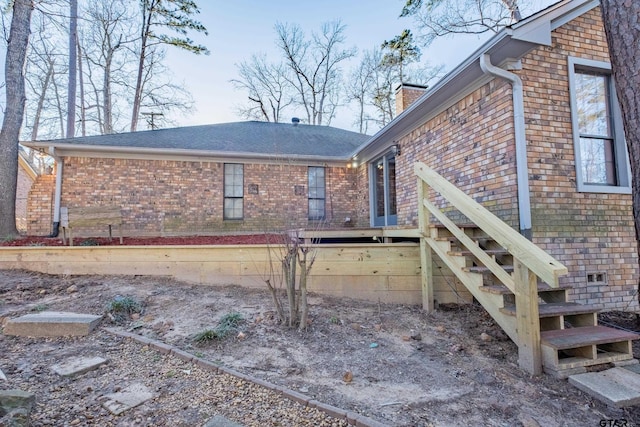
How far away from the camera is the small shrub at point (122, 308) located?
324cm

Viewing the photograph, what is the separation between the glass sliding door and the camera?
7.21 metres

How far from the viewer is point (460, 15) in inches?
413

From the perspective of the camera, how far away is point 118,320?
3.16 meters

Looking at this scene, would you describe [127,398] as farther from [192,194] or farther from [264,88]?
[264,88]

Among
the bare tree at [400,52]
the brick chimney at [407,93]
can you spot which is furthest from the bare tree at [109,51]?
the brick chimney at [407,93]

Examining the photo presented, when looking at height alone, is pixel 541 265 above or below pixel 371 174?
below

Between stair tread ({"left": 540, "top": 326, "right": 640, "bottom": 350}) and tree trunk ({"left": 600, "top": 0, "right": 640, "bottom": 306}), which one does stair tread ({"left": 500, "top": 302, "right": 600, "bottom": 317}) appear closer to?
stair tread ({"left": 540, "top": 326, "right": 640, "bottom": 350})

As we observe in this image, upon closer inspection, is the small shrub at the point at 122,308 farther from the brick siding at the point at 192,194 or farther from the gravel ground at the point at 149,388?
the brick siding at the point at 192,194

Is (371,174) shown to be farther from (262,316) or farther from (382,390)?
(382,390)

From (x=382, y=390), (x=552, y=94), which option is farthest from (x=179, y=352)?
(x=552, y=94)

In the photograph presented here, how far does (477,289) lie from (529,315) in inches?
24.8

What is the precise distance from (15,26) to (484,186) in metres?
10.5

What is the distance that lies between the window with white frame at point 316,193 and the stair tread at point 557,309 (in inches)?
255

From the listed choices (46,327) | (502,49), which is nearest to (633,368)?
(502,49)
